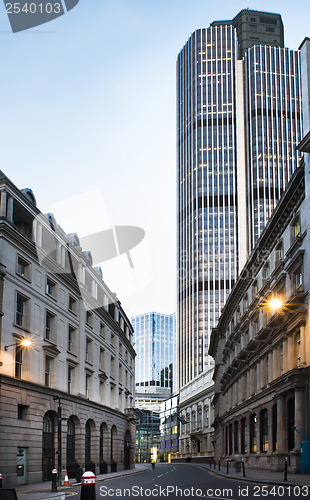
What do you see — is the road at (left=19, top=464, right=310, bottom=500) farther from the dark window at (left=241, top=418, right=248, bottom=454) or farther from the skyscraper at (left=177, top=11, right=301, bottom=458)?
the skyscraper at (left=177, top=11, right=301, bottom=458)

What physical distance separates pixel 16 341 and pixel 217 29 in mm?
171142

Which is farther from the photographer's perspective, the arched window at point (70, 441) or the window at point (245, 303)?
the window at point (245, 303)

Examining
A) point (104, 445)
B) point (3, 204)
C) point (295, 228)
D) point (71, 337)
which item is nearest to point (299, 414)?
point (295, 228)

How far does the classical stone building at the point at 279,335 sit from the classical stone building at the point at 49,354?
1370cm

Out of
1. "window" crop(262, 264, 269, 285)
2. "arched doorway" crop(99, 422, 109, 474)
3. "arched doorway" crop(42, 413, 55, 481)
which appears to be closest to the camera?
"arched doorway" crop(42, 413, 55, 481)

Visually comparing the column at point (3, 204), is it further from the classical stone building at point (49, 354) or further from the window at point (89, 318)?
the window at point (89, 318)

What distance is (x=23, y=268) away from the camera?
40.4 m

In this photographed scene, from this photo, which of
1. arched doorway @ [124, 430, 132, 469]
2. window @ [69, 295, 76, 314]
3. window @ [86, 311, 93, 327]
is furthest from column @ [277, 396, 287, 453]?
arched doorway @ [124, 430, 132, 469]

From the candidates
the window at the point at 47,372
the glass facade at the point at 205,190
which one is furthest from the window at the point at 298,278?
the glass facade at the point at 205,190

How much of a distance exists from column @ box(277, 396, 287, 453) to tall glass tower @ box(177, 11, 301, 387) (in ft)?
413

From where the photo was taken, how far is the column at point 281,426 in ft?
131

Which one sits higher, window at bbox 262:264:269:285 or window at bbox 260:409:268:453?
window at bbox 262:264:269:285

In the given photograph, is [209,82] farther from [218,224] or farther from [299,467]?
[299,467]

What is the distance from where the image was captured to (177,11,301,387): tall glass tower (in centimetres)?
16925
